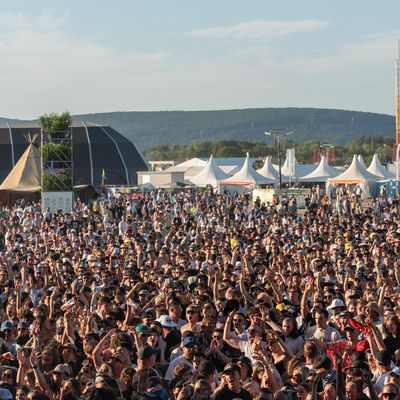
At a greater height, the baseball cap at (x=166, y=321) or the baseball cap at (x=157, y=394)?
the baseball cap at (x=157, y=394)

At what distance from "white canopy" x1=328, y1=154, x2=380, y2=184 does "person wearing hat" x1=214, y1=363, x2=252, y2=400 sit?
47960 millimetres

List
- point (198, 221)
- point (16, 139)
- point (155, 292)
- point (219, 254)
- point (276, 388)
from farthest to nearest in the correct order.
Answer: point (16, 139) < point (198, 221) < point (219, 254) < point (155, 292) < point (276, 388)

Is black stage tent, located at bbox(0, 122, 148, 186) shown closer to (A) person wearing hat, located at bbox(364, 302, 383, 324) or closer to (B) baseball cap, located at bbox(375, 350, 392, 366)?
(A) person wearing hat, located at bbox(364, 302, 383, 324)

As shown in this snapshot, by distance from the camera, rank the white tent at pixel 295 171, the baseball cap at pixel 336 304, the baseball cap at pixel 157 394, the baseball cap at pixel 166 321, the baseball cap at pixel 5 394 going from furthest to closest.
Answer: the white tent at pixel 295 171, the baseball cap at pixel 336 304, the baseball cap at pixel 166 321, the baseball cap at pixel 5 394, the baseball cap at pixel 157 394

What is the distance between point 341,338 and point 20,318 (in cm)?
385

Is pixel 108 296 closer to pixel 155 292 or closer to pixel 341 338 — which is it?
pixel 155 292

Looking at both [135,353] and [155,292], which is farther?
[155,292]

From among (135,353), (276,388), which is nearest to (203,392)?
(276,388)

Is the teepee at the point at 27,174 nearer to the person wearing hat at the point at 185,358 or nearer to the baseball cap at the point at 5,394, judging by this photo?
the person wearing hat at the point at 185,358

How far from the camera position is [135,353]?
10.3 m

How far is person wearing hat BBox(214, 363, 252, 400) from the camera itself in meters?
8.23

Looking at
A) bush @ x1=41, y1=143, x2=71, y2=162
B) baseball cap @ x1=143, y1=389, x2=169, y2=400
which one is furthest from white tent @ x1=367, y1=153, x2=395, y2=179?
baseball cap @ x1=143, y1=389, x2=169, y2=400

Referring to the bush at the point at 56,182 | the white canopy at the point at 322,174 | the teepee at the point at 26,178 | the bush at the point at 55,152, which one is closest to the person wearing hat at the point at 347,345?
the bush at the point at 56,182

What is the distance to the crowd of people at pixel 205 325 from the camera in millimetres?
8367
